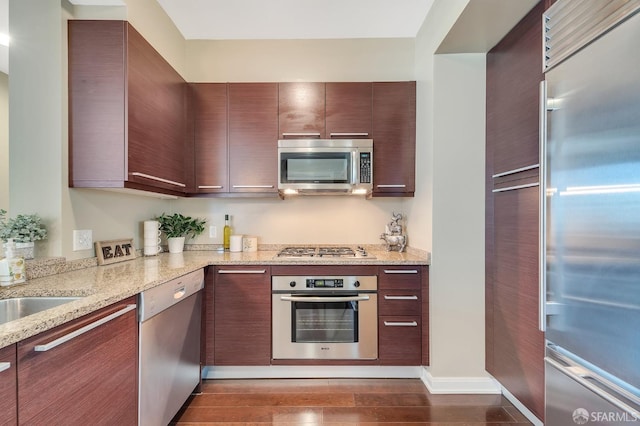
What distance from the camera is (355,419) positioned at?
186 cm

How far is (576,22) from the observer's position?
1119 millimetres

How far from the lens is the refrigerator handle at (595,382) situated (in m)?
0.92

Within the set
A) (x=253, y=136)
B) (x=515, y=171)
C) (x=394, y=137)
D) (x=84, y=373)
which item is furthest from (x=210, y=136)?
(x=515, y=171)

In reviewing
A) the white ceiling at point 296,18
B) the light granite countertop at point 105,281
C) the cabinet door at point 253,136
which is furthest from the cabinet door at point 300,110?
the light granite countertop at point 105,281

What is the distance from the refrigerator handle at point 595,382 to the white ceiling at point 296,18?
231cm

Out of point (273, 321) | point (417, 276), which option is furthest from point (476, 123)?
point (273, 321)

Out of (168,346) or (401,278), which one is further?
(401,278)

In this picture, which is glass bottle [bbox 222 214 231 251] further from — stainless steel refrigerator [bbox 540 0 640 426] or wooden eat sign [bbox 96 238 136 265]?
stainless steel refrigerator [bbox 540 0 640 426]

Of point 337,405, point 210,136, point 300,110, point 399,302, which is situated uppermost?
point 300,110

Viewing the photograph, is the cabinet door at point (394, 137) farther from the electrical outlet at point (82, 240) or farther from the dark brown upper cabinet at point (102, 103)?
the electrical outlet at point (82, 240)

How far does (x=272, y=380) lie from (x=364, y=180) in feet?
5.52

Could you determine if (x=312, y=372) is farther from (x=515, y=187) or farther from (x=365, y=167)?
(x=515, y=187)

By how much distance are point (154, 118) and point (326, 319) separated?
6.01 feet

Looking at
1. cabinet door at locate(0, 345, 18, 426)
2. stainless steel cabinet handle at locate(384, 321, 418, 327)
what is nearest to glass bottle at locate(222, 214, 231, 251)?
stainless steel cabinet handle at locate(384, 321, 418, 327)
